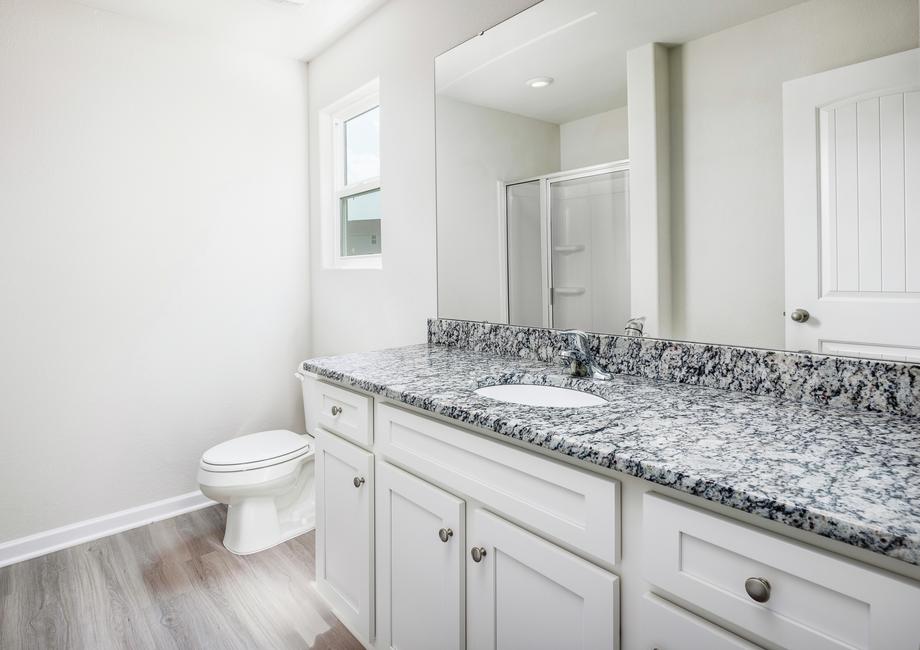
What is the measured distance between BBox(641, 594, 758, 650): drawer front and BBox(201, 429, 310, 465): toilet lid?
1.79m

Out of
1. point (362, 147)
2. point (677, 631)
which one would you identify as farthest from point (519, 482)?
point (362, 147)

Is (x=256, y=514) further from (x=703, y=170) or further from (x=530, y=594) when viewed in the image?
(x=703, y=170)

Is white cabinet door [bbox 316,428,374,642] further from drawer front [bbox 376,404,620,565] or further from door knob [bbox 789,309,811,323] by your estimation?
door knob [bbox 789,309,811,323]

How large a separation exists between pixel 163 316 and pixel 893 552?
2.77 metres

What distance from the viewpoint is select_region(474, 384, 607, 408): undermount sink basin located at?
1.42 metres

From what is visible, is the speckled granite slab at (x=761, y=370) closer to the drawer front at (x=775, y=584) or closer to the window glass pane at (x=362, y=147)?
the drawer front at (x=775, y=584)

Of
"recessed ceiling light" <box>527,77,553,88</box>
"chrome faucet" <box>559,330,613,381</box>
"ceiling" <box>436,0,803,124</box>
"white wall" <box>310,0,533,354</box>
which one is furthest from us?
"white wall" <box>310,0,533,354</box>

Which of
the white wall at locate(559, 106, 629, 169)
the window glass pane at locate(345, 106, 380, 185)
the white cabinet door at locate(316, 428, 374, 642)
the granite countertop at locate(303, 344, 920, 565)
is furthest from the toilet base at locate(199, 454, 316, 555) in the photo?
the white wall at locate(559, 106, 629, 169)

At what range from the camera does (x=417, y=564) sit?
1.34m

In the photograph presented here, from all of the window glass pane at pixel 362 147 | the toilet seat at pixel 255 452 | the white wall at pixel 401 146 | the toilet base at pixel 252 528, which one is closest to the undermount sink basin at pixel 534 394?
the white wall at pixel 401 146

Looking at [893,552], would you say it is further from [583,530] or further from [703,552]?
[583,530]

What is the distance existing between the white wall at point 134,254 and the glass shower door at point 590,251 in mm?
1821

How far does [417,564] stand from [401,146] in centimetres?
173

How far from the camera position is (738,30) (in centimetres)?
124
